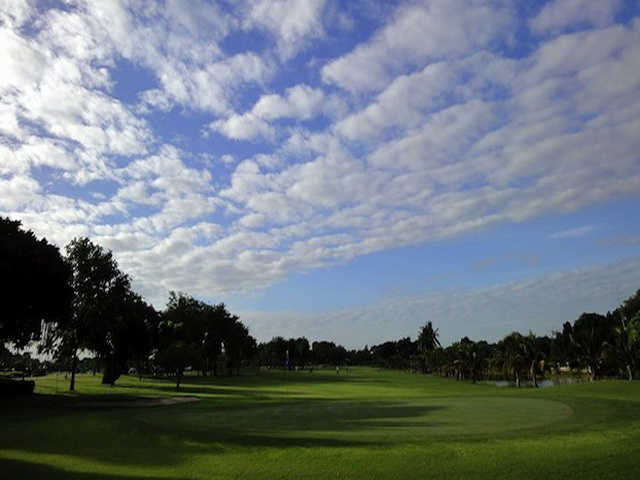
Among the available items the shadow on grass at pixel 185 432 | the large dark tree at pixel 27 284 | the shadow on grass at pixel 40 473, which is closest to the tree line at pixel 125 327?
the large dark tree at pixel 27 284

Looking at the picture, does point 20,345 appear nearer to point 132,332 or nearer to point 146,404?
point 146,404

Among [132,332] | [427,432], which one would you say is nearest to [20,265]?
[427,432]

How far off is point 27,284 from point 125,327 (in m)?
34.6

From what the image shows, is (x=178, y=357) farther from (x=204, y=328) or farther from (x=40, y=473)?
(x=40, y=473)

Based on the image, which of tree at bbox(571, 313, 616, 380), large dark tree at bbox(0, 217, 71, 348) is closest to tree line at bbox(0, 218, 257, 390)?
large dark tree at bbox(0, 217, 71, 348)

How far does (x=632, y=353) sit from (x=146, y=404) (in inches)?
2402

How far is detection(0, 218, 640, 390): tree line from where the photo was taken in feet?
130

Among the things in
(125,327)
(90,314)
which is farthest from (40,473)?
(125,327)

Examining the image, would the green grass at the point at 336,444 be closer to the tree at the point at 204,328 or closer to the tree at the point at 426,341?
the tree at the point at 204,328

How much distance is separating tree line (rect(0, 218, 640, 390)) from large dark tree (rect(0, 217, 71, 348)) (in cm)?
8

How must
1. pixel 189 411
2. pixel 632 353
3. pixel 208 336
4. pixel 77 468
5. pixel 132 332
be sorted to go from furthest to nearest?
pixel 208 336, pixel 132 332, pixel 632 353, pixel 189 411, pixel 77 468

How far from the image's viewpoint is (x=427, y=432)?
1944 centimetres

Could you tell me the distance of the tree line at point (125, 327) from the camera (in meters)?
39.8

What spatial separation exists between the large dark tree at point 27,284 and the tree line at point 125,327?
81mm
